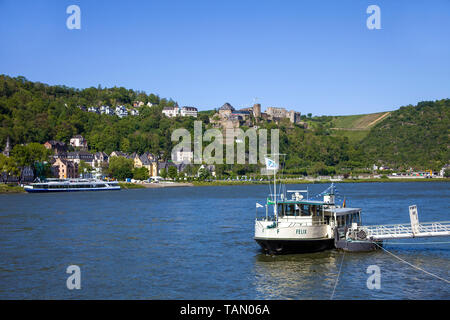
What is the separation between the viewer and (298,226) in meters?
32.9

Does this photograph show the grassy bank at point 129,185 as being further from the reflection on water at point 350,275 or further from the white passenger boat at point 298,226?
the reflection on water at point 350,275

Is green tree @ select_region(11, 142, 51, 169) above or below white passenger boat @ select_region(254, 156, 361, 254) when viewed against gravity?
above

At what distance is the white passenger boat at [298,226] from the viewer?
32531 mm

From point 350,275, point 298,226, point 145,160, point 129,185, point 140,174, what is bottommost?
point 350,275

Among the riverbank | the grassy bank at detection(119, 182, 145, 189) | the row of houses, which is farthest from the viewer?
the row of houses

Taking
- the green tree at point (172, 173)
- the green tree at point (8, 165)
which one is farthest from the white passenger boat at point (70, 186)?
the green tree at point (172, 173)

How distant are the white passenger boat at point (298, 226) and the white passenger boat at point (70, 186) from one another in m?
98.7

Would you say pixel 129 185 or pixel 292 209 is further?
pixel 129 185

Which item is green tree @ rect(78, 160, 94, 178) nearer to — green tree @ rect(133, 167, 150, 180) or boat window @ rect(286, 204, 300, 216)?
green tree @ rect(133, 167, 150, 180)

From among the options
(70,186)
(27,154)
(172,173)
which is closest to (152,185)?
(172,173)

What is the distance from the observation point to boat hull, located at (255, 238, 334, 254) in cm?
3244

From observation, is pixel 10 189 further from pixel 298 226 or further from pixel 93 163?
pixel 298 226

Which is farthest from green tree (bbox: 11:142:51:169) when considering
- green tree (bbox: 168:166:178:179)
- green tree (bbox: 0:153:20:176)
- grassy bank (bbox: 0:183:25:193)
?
green tree (bbox: 168:166:178:179)

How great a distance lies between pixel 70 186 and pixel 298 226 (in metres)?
108
